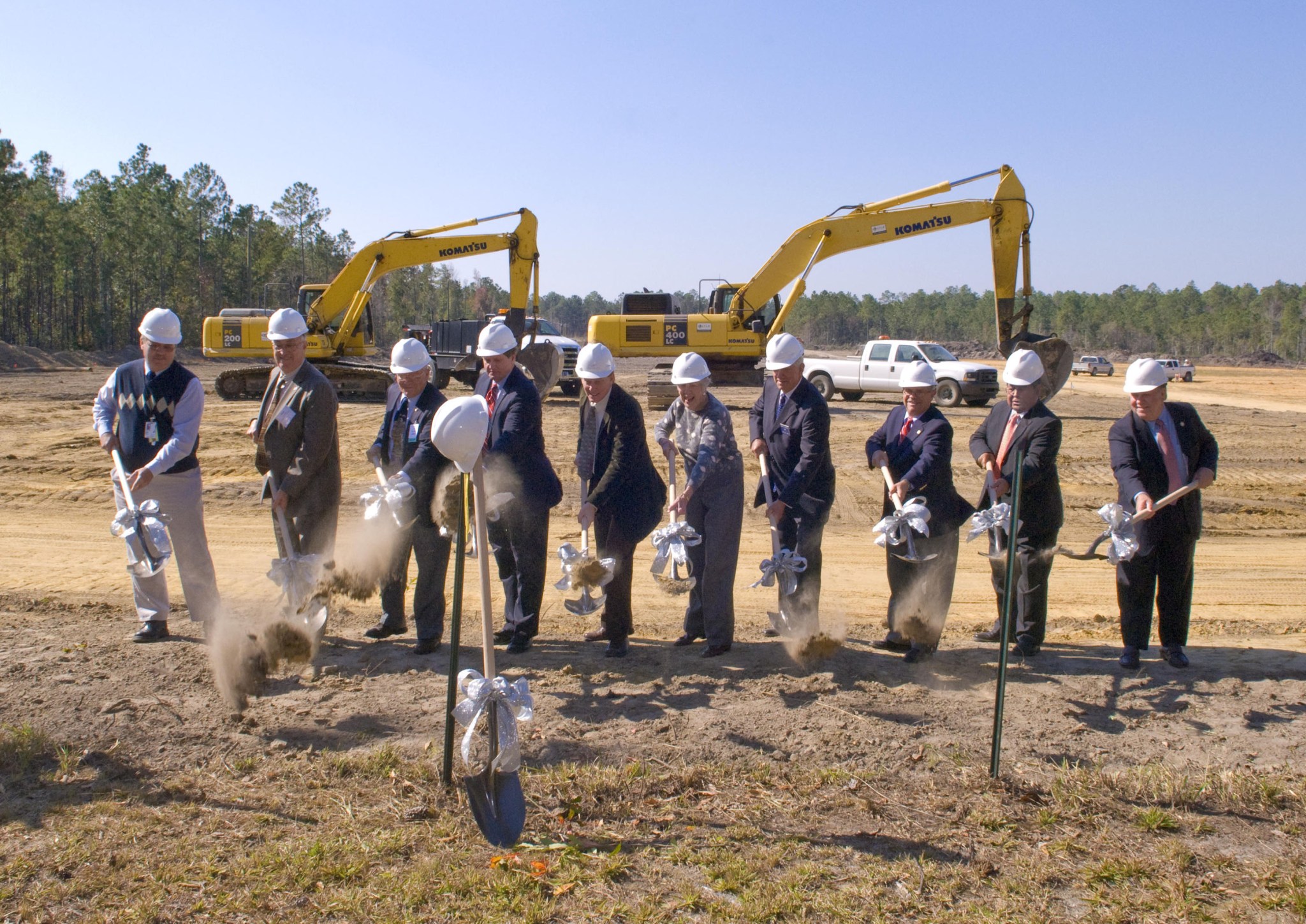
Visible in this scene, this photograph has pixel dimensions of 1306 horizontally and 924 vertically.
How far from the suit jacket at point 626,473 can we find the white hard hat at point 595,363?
0.21 m

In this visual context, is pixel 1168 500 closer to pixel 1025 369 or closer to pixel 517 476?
pixel 1025 369

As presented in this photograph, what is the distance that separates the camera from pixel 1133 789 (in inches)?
178

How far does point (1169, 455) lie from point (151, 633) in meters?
6.37

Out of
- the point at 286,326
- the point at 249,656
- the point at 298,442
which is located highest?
the point at 286,326

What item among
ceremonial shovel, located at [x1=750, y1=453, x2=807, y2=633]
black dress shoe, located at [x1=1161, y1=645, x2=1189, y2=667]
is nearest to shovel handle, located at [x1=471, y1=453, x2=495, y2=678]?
ceremonial shovel, located at [x1=750, y1=453, x2=807, y2=633]

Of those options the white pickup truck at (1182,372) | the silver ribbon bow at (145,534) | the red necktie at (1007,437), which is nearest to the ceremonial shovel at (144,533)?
the silver ribbon bow at (145,534)

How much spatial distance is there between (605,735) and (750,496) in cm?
749

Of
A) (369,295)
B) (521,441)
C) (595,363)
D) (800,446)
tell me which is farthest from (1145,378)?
(369,295)

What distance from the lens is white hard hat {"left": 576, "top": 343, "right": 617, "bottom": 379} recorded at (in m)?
5.96

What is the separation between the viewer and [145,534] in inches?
225

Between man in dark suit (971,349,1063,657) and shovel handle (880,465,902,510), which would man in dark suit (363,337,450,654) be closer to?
shovel handle (880,465,902,510)

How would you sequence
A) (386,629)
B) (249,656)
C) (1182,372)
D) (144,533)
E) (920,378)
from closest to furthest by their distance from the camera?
1. (249,656)
2. (144,533)
3. (920,378)
4. (386,629)
5. (1182,372)

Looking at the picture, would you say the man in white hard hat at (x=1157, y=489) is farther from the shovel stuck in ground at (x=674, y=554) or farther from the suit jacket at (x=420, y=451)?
the suit jacket at (x=420, y=451)

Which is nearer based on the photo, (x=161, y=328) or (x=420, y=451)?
(x=420, y=451)
